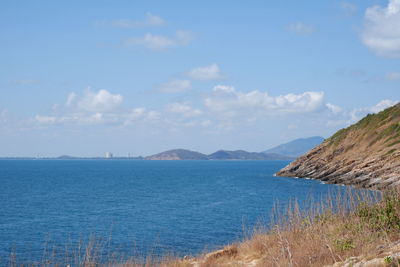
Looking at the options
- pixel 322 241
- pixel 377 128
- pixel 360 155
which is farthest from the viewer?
pixel 377 128

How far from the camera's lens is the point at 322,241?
11438 mm

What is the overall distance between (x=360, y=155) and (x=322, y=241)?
74.4 meters

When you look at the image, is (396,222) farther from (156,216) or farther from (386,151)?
(386,151)

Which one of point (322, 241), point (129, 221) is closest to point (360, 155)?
point (129, 221)

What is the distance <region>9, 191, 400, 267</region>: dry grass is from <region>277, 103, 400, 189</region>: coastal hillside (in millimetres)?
46996

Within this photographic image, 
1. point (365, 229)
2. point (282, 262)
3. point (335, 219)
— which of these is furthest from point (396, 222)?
point (282, 262)

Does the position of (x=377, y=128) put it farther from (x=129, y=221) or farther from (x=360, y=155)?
(x=129, y=221)

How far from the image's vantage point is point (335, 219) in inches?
566

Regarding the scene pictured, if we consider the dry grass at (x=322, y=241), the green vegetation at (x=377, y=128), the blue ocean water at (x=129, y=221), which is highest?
the green vegetation at (x=377, y=128)

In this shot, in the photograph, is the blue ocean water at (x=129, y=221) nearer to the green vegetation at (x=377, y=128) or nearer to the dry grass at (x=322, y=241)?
the dry grass at (x=322, y=241)

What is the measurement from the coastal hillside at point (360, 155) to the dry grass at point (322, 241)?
46996mm

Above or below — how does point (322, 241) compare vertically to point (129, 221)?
above

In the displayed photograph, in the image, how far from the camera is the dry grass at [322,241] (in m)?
10.4

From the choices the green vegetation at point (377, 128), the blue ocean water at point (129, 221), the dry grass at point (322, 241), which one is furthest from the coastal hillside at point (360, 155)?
the dry grass at point (322, 241)
